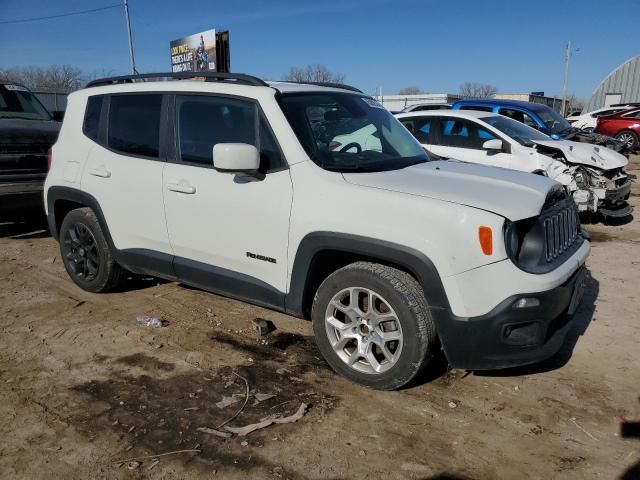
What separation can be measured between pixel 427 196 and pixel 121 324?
2836 mm

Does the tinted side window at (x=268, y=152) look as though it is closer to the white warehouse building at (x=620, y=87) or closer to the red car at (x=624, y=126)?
the red car at (x=624, y=126)

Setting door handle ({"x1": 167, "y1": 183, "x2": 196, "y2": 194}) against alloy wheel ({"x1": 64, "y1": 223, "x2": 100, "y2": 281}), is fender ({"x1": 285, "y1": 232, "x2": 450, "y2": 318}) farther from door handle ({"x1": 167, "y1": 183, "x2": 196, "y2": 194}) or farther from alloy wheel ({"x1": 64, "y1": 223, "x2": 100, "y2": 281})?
alloy wheel ({"x1": 64, "y1": 223, "x2": 100, "y2": 281})

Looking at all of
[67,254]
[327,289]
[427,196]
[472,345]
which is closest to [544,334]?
[472,345]

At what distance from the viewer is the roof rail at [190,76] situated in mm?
3809

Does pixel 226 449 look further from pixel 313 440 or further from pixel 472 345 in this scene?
pixel 472 345

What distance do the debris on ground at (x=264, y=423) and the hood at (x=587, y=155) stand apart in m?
6.66

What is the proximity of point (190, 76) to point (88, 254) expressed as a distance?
6.72ft

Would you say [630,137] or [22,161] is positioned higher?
[22,161]

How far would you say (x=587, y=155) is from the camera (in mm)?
8070

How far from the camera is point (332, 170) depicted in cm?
339

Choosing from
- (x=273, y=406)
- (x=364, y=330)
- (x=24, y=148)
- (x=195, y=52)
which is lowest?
(x=273, y=406)

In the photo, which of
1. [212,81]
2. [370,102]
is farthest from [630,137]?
[212,81]

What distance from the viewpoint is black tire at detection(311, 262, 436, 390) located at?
303 cm

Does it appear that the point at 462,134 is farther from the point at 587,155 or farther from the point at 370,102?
the point at 370,102
